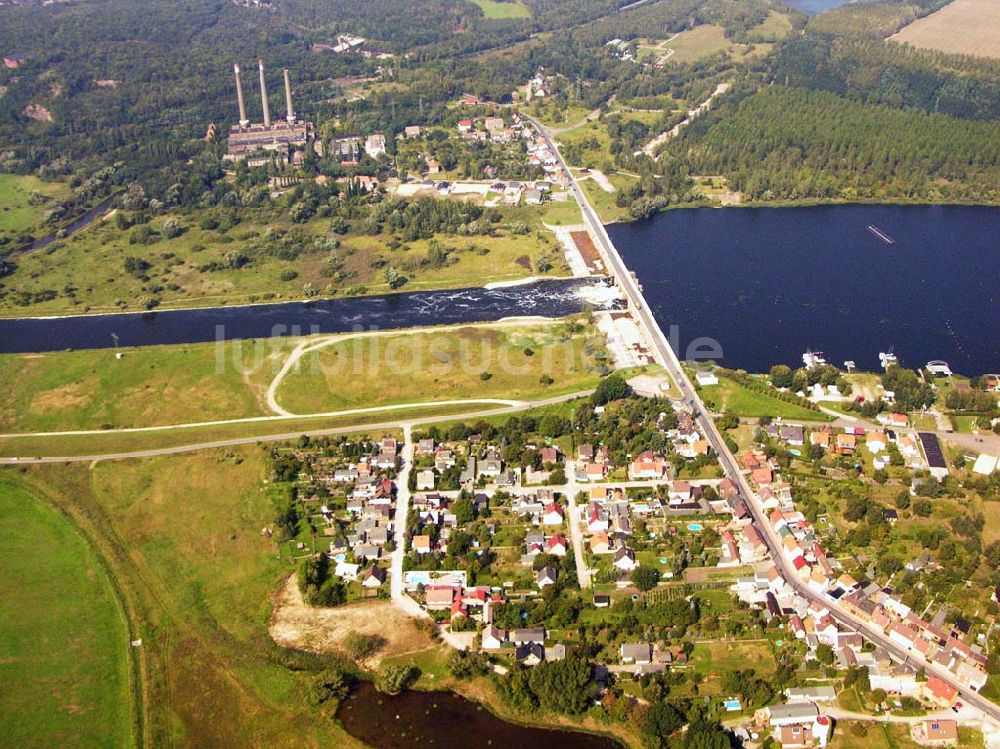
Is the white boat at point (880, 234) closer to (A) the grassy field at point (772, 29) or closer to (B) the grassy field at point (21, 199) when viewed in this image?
(A) the grassy field at point (772, 29)

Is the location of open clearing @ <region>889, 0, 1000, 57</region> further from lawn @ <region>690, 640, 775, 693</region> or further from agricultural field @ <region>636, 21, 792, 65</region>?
lawn @ <region>690, 640, 775, 693</region>

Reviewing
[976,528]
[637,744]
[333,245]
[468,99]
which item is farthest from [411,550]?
[468,99]

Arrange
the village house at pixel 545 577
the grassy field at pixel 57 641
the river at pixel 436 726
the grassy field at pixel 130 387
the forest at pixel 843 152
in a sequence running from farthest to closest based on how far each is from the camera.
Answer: the forest at pixel 843 152
the grassy field at pixel 130 387
the village house at pixel 545 577
the grassy field at pixel 57 641
the river at pixel 436 726

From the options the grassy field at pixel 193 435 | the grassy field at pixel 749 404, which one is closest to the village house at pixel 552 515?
the grassy field at pixel 193 435

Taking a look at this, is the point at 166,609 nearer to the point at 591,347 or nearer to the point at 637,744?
the point at 637,744

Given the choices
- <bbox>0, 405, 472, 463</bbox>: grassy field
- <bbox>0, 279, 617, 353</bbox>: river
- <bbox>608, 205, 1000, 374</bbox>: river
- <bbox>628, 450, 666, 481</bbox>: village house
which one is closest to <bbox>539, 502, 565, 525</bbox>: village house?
<bbox>628, 450, 666, 481</bbox>: village house

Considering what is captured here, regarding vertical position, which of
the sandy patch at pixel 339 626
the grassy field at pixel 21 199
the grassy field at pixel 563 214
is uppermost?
the grassy field at pixel 563 214

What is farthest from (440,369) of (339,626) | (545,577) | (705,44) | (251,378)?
(705,44)
